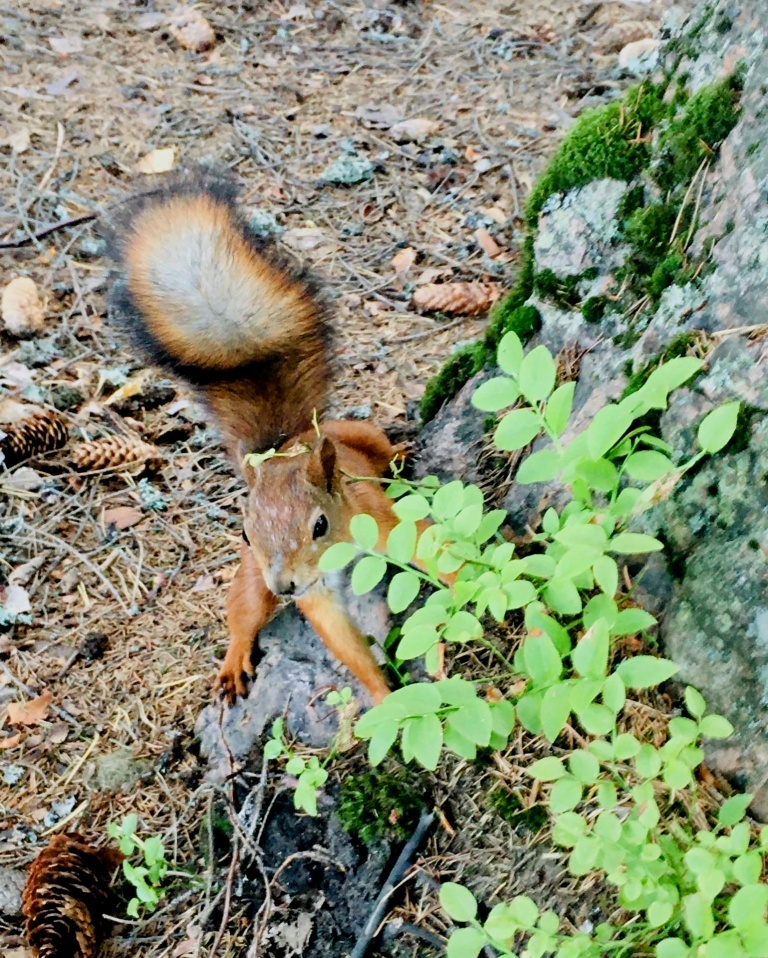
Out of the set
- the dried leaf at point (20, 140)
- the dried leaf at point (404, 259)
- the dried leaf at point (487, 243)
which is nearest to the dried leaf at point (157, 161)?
the dried leaf at point (20, 140)

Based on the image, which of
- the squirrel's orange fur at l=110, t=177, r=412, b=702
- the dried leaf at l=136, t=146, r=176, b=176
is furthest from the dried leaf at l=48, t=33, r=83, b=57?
the squirrel's orange fur at l=110, t=177, r=412, b=702

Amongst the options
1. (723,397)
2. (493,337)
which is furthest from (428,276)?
(723,397)

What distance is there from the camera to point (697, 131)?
1.51 meters

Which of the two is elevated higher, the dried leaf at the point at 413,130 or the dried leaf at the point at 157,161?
the dried leaf at the point at 413,130

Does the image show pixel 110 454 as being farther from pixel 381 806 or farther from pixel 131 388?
pixel 381 806

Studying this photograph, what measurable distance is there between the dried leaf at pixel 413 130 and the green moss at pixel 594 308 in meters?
2.01

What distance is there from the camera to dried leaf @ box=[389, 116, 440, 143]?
3459mm

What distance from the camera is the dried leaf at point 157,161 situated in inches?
132

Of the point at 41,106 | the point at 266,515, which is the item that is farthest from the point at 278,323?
the point at 41,106

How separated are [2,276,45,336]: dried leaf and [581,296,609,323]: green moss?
1.94m

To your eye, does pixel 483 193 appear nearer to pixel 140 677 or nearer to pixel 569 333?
pixel 569 333

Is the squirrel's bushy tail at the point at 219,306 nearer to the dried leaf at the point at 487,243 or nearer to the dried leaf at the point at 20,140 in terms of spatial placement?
the dried leaf at the point at 487,243

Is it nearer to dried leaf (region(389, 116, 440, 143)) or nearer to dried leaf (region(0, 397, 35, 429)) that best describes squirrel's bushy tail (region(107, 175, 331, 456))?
dried leaf (region(0, 397, 35, 429))

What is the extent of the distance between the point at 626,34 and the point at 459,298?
168 cm
